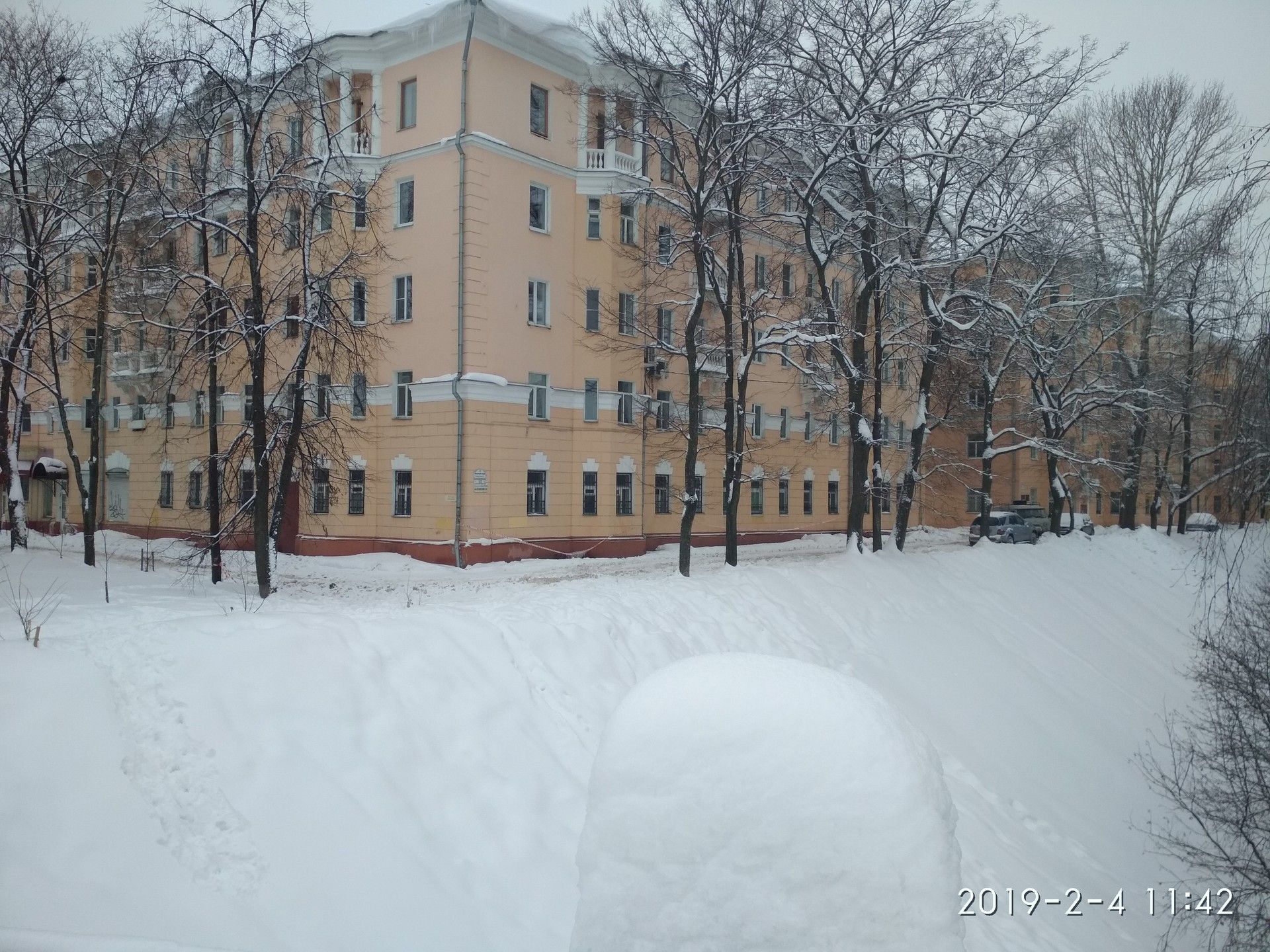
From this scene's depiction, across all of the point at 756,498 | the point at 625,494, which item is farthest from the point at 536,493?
the point at 756,498

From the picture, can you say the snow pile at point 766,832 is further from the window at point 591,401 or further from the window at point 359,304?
the window at point 591,401

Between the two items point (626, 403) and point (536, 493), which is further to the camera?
point (626, 403)

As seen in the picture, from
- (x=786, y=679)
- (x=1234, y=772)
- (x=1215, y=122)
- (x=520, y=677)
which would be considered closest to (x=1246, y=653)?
(x=1234, y=772)

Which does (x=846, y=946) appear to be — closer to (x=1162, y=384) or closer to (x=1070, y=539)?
(x=1070, y=539)

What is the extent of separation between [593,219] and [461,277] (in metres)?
5.47

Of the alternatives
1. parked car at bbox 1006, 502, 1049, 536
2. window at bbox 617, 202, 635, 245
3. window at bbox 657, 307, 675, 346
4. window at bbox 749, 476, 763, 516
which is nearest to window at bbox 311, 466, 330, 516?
window at bbox 657, 307, 675, 346

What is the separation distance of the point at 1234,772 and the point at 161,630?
42.8 ft

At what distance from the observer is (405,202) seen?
25.8 meters

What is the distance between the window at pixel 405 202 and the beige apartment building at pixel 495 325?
6cm

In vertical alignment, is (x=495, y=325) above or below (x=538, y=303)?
below

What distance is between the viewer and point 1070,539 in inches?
1136

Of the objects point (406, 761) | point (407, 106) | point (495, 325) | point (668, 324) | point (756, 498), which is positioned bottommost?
point (406, 761)

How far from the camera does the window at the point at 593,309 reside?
2759 centimetres

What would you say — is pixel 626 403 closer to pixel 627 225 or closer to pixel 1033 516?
pixel 627 225
